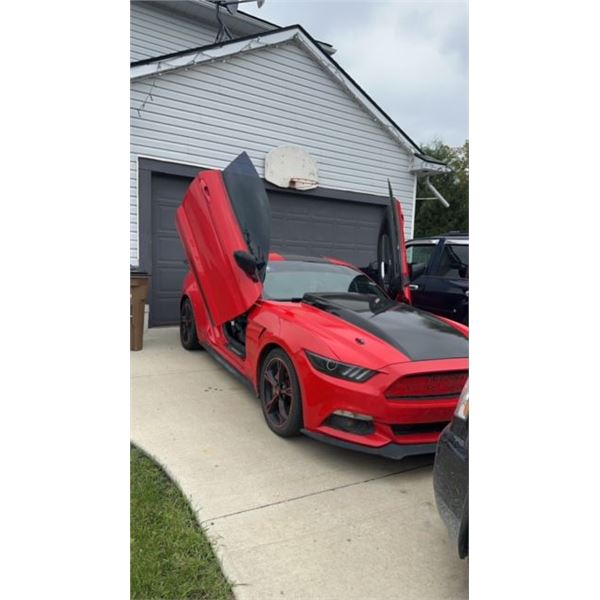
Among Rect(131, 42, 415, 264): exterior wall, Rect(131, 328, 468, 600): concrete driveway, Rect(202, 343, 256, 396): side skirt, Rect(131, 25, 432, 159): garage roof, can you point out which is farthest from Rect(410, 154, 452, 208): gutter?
Rect(131, 328, 468, 600): concrete driveway

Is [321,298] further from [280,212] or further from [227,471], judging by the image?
[280,212]

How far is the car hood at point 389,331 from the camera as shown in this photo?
2836mm

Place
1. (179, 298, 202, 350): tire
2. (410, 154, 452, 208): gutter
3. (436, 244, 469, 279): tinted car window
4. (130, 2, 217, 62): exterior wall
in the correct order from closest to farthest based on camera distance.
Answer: (179, 298, 202, 350): tire → (436, 244, 469, 279): tinted car window → (130, 2, 217, 62): exterior wall → (410, 154, 452, 208): gutter

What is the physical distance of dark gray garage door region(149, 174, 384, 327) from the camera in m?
7.12

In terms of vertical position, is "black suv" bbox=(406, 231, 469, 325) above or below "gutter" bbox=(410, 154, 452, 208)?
below

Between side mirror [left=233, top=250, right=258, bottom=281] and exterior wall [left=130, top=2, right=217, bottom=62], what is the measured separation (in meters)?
6.74

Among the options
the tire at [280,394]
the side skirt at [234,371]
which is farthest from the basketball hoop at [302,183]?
the tire at [280,394]

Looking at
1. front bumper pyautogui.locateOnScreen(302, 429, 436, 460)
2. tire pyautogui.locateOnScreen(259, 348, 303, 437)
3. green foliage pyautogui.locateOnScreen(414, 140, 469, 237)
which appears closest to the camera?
front bumper pyautogui.locateOnScreen(302, 429, 436, 460)

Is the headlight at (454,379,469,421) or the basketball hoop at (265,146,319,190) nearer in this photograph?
the headlight at (454,379,469,421)

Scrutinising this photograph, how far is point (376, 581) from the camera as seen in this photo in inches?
73.6

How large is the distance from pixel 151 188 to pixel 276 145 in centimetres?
241

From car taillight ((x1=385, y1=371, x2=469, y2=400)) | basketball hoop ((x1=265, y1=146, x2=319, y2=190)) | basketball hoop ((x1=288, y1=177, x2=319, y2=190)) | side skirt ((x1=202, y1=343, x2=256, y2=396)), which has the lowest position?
side skirt ((x1=202, y1=343, x2=256, y2=396))

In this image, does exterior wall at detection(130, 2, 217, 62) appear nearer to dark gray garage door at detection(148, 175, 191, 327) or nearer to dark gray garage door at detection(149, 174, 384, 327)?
dark gray garage door at detection(148, 175, 191, 327)
